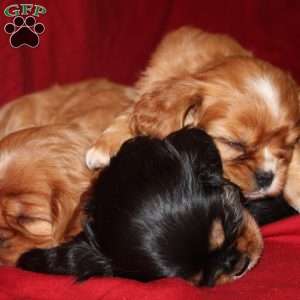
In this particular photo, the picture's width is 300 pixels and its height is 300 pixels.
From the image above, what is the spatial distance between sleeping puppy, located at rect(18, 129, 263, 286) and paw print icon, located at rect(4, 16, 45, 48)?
4.13 ft

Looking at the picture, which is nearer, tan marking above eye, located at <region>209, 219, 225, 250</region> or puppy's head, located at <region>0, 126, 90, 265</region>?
tan marking above eye, located at <region>209, 219, 225, 250</region>

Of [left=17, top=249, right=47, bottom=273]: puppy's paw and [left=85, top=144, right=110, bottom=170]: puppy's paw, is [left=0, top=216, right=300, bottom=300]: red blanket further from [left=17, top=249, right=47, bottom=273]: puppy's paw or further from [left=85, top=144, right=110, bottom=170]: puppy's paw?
[left=85, top=144, right=110, bottom=170]: puppy's paw

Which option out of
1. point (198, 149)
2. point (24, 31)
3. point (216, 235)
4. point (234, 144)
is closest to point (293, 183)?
point (234, 144)

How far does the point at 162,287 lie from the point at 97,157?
788mm

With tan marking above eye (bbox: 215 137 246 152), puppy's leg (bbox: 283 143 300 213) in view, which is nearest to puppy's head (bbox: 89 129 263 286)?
tan marking above eye (bbox: 215 137 246 152)

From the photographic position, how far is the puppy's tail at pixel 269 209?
2777 mm

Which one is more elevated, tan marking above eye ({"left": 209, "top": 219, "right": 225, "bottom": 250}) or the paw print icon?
the paw print icon

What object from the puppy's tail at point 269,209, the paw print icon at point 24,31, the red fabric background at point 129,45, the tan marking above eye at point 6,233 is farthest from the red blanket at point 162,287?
the paw print icon at point 24,31

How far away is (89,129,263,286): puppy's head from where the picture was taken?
211 centimetres

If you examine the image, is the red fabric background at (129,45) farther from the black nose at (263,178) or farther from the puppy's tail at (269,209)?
the black nose at (263,178)

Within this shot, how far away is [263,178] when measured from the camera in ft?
8.52

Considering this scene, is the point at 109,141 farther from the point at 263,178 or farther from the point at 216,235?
the point at 216,235

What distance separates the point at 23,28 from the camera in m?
3.36

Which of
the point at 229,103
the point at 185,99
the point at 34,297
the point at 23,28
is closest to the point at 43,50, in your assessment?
the point at 23,28
